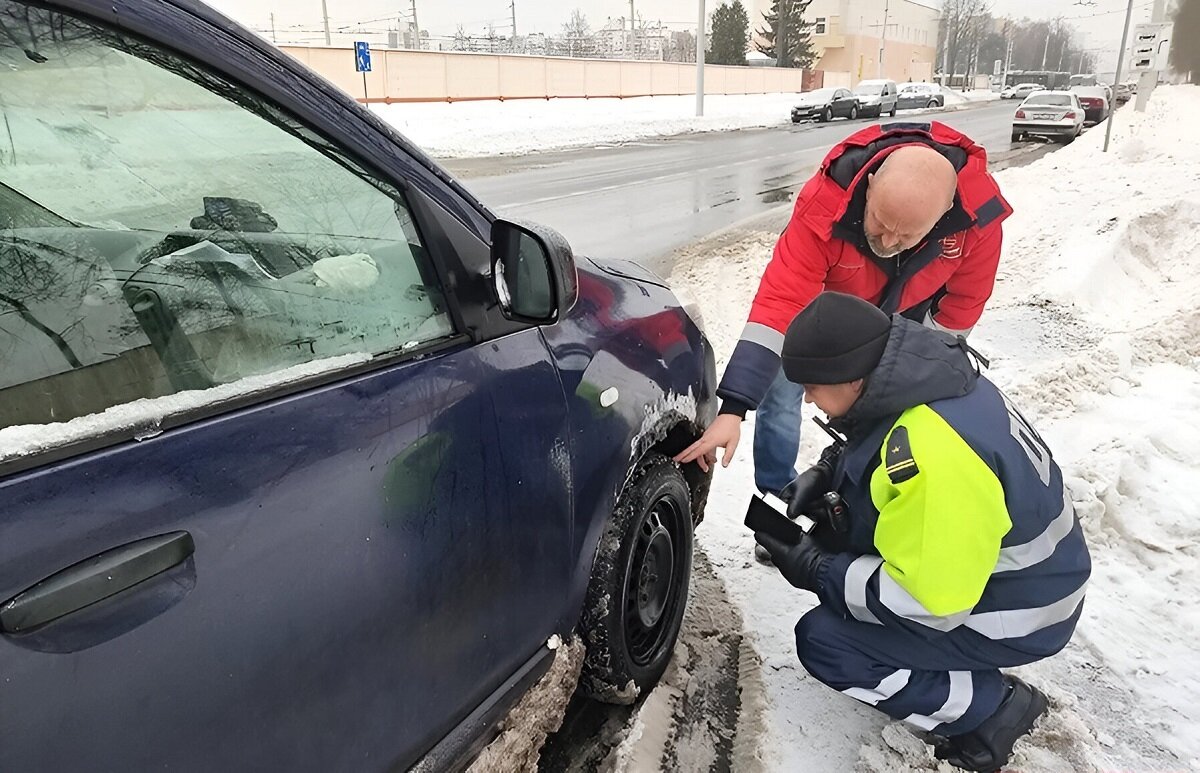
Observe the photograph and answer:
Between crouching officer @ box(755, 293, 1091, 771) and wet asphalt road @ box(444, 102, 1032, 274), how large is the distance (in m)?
4.69

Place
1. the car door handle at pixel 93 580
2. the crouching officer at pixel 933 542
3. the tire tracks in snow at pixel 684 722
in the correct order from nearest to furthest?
the car door handle at pixel 93 580 → the crouching officer at pixel 933 542 → the tire tracks in snow at pixel 684 722

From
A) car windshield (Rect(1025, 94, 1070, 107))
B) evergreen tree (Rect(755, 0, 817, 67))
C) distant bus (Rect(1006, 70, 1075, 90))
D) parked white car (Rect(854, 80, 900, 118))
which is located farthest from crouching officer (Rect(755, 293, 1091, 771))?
evergreen tree (Rect(755, 0, 817, 67))

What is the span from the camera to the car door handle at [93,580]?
882 millimetres

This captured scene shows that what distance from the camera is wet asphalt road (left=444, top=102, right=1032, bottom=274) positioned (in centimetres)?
937

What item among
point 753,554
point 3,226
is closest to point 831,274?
point 753,554

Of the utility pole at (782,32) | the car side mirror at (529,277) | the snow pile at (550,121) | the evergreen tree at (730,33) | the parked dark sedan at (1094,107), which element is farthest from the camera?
the utility pole at (782,32)

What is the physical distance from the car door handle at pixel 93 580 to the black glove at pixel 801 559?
1.66 meters

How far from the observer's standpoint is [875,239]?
101 inches

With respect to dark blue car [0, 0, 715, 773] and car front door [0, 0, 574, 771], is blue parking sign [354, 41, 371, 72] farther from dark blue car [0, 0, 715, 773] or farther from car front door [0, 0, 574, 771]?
car front door [0, 0, 574, 771]

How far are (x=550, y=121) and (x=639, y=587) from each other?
2819cm

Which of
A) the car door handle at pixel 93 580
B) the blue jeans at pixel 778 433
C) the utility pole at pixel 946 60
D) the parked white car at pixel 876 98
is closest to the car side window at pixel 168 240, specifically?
the car door handle at pixel 93 580

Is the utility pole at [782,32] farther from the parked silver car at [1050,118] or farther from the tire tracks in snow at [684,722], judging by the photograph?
the tire tracks in snow at [684,722]

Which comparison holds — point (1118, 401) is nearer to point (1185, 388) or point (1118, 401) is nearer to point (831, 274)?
point (1185, 388)

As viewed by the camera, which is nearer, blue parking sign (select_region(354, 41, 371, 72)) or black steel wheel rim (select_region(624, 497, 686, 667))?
black steel wheel rim (select_region(624, 497, 686, 667))
